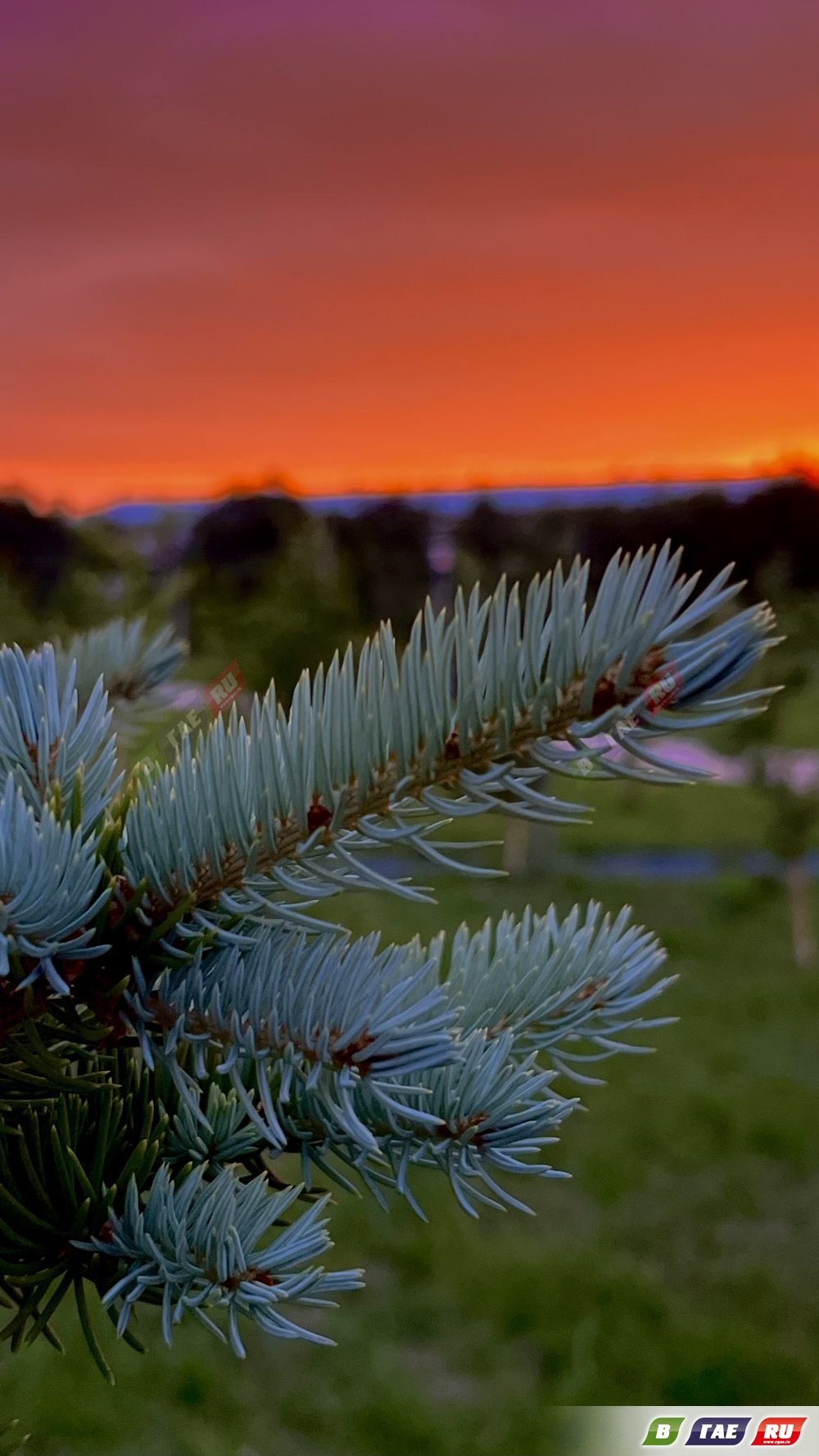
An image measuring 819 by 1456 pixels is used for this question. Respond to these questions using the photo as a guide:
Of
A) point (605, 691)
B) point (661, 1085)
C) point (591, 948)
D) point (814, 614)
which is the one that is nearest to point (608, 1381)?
→ point (661, 1085)

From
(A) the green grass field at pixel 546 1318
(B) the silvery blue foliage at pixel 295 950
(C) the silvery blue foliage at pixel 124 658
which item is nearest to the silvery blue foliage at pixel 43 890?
(B) the silvery blue foliage at pixel 295 950

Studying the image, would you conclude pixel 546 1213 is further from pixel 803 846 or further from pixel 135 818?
pixel 135 818

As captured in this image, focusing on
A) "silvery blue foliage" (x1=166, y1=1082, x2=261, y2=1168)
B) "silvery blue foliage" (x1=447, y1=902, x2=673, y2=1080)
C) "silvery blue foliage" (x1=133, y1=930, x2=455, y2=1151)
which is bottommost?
"silvery blue foliage" (x1=166, y1=1082, x2=261, y2=1168)

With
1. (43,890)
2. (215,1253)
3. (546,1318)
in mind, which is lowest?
(546,1318)

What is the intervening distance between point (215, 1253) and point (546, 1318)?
5125mm

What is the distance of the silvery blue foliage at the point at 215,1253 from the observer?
652 millimetres

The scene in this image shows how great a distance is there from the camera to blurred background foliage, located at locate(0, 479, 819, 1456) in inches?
175

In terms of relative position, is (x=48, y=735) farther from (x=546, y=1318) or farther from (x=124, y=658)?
(x=546, y=1318)

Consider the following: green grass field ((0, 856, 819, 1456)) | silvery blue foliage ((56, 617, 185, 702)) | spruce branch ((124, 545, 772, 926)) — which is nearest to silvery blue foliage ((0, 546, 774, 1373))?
spruce branch ((124, 545, 772, 926))

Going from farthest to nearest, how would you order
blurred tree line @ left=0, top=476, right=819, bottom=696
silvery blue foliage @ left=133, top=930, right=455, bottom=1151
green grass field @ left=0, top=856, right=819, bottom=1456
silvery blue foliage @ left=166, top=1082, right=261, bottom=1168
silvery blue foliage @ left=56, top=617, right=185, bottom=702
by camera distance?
blurred tree line @ left=0, top=476, right=819, bottom=696 → green grass field @ left=0, top=856, right=819, bottom=1456 → silvery blue foliage @ left=56, top=617, right=185, bottom=702 → silvery blue foliage @ left=166, top=1082, right=261, bottom=1168 → silvery blue foliage @ left=133, top=930, right=455, bottom=1151

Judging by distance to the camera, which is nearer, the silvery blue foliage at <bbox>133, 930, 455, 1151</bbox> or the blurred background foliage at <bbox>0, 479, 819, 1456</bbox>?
the silvery blue foliage at <bbox>133, 930, 455, 1151</bbox>

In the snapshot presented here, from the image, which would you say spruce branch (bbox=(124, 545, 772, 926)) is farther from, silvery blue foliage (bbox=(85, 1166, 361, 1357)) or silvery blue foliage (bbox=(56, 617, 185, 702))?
silvery blue foliage (bbox=(56, 617, 185, 702))

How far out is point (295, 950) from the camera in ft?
2.17

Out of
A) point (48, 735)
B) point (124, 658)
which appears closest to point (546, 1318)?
point (124, 658)
